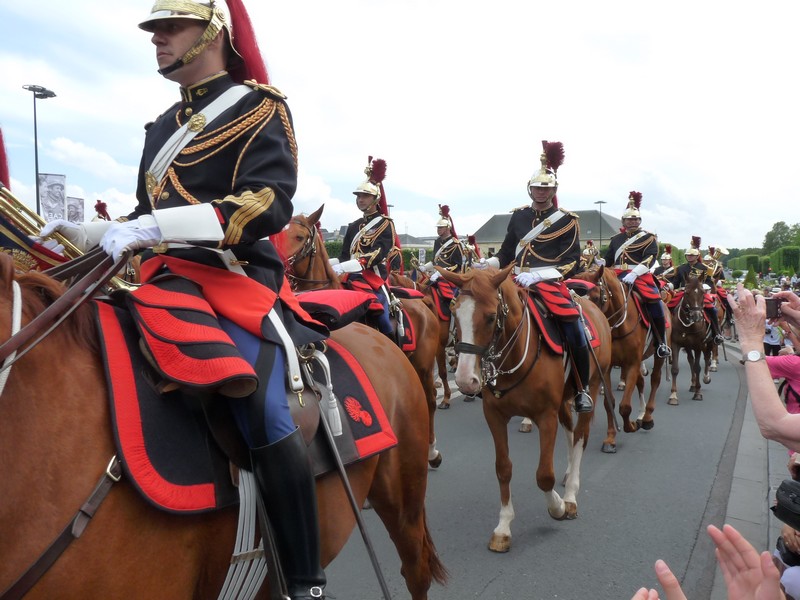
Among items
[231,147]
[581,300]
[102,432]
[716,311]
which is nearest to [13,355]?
[102,432]

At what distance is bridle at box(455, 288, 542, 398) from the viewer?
446cm

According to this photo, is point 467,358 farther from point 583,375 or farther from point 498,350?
point 583,375

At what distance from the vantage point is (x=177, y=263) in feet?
6.95

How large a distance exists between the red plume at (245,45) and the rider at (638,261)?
7418 mm

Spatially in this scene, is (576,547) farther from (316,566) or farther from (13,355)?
(13,355)

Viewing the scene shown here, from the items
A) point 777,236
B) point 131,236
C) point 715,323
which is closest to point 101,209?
point 131,236

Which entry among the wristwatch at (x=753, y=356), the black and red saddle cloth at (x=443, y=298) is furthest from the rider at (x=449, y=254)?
the wristwatch at (x=753, y=356)

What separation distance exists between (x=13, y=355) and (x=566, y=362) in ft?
15.0

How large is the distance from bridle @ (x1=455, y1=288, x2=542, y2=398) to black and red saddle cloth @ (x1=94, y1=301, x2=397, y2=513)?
2.70 meters

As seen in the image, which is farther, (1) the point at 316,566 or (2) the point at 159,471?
(1) the point at 316,566

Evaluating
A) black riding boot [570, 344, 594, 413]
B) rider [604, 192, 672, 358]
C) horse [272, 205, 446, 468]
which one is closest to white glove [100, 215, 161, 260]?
horse [272, 205, 446, 468]

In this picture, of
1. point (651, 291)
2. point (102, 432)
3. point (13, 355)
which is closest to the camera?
point (13, 355)

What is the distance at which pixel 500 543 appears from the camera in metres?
4.50

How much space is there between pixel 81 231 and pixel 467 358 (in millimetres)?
2802
